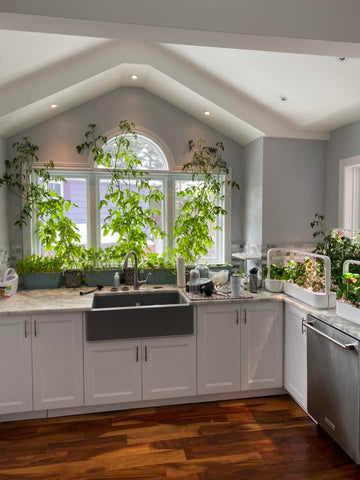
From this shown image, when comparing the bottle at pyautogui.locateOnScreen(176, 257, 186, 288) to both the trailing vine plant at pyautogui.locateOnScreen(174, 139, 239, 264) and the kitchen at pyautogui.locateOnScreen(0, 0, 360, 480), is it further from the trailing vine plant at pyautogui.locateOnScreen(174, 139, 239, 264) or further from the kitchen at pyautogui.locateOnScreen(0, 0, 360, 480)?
the trailing vine plant at pyautogui.locateOnScreen(174, 139, 239, 264)

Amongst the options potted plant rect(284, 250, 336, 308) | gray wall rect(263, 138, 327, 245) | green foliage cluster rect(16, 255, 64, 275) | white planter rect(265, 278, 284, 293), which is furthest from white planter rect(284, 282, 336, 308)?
green foliage cluster rect(16, 255, 64, 275)

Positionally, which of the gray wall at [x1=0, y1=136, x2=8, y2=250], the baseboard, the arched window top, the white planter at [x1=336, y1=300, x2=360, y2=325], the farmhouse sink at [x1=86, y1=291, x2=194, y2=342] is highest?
the arched window top

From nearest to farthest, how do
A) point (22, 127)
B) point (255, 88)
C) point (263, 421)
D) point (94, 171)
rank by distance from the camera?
point (263, 421), point (255, 88), point (22, 127), point (94, 171)

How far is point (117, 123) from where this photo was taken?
12.5 ft

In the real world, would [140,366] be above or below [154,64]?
below

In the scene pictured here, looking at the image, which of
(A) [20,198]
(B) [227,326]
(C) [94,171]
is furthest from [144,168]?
(B) [227,326]

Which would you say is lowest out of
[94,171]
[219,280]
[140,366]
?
[140,366]

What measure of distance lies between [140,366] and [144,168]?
2.02 meters

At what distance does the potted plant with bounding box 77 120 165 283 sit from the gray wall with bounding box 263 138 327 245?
1.13 m

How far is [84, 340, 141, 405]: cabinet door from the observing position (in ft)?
9.55

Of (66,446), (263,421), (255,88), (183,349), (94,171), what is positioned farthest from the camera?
(94,171)

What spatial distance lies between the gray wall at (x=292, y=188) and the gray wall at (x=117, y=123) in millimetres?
525

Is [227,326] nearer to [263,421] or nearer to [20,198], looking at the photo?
[263,421]

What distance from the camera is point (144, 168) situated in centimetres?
392
